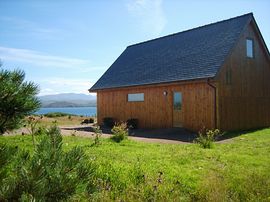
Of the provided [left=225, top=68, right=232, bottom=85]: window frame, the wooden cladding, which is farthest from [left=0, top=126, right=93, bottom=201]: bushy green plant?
[left=225, top=68, right=232, bottom=85]: window frame

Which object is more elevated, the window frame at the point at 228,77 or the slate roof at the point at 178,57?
the slate roof at the point at 178,57

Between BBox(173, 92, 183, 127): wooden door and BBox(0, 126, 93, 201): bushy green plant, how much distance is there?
1702 centimetres

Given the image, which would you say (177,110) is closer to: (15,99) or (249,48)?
(249,48)

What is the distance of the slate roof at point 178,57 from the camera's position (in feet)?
61.7

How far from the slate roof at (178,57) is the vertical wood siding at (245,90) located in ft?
2.70

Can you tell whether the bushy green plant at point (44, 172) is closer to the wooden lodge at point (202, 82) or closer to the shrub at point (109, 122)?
the wooden lodge at point (202, 82)

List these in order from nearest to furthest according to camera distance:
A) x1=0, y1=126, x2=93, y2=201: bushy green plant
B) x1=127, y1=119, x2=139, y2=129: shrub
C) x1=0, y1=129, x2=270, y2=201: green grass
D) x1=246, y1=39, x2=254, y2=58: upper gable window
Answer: x1=0, y1=126, x2=93, y2=201: bushy green plant → x1=0, y1=129, x2=270, y2=201: green grass → x1=246, y1=39, x2=254, y2=58: upper gable window → x1=127, y1=119, x2=139, y2=129: shrub

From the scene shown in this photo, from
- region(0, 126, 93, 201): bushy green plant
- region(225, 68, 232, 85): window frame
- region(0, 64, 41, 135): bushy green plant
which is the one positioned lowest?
region(0, 126, 93, 201): bushy green plant

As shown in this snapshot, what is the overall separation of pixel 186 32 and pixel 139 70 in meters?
4.65

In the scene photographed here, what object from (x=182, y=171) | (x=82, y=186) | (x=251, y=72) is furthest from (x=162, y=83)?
(x=82, y=186)

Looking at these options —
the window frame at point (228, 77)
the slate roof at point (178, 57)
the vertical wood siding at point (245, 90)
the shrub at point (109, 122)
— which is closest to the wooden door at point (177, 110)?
the slate roof at point (178, 57)

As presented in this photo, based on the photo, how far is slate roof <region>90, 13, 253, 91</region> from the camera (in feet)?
61.7

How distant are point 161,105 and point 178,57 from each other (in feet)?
11.7

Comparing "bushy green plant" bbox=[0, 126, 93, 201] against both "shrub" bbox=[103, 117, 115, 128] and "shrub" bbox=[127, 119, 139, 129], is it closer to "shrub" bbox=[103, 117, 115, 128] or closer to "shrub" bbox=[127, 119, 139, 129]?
"shrub" bbox=[127, 119, 139, 129]
